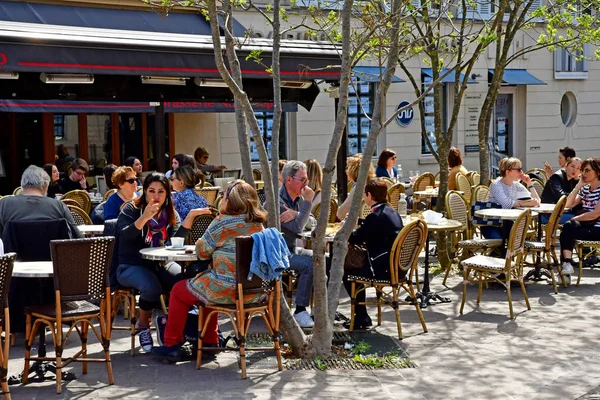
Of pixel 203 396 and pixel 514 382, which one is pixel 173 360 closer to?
pixel 203 396

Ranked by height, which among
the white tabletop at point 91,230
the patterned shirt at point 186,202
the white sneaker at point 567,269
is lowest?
the white sneaker at point 567,269

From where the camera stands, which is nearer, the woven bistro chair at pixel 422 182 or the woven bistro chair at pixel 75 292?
the woven bistro chair at pixel 75 292

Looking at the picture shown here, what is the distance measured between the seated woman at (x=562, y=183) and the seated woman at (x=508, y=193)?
115cm

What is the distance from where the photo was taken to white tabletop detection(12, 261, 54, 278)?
591 cm

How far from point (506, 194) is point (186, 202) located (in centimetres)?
383

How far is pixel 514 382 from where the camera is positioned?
6152mm

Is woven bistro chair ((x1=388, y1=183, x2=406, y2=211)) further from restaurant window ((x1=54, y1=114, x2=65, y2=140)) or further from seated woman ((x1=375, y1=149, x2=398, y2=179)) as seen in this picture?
restaurant window ((x1=54, y1=114, x2=65, y2=140))

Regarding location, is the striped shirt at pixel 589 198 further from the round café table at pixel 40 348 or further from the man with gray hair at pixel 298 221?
the round café table at pixel 40 348

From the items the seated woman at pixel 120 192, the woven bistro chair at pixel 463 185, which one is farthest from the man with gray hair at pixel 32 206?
the woven bistro chair at pixel 463 185

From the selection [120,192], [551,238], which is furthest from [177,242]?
[551,238]

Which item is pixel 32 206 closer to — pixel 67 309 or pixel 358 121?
pixel 67 309

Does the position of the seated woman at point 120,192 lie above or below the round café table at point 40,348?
above

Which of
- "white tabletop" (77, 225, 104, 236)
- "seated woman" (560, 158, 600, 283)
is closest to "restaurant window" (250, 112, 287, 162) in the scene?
"seated woman" (560, 158, 600, 283)

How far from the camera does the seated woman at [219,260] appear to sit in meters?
6.35
